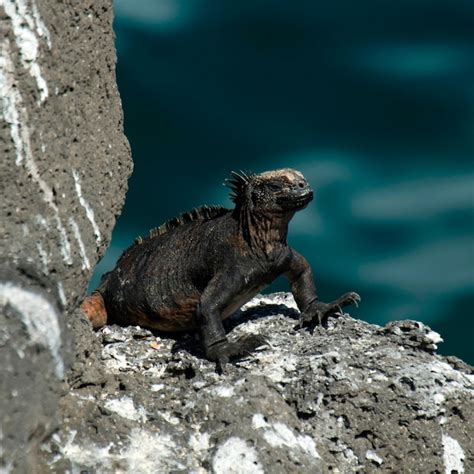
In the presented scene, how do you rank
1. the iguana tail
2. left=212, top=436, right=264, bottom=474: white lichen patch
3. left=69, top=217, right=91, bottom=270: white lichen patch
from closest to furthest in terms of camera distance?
1. left=69, top=217, right=91, bottom=270: white lichen patch
2. left=212, top=436, right=264, bottom=474: white lichen patch
3. the iguana tail

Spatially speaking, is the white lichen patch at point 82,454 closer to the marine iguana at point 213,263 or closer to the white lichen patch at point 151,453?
the white lichen patch at point 151,453

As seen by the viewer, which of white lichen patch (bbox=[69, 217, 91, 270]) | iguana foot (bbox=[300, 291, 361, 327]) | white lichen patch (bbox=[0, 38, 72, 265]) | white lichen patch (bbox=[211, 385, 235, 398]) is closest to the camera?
white lichen patch (bbox=[0, 38, 72, 265])

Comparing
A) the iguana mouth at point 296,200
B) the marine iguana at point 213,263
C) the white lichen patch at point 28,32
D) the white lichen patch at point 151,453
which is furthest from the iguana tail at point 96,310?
the white lichen patch at point 28,32

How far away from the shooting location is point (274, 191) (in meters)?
5.37

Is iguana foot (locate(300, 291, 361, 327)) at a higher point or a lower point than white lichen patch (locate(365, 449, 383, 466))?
higher

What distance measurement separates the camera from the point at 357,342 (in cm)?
471

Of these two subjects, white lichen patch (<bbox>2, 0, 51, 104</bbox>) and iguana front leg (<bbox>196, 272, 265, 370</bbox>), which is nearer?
white lichen patch (<bbox>2, 0, 51, 104</bbox>)

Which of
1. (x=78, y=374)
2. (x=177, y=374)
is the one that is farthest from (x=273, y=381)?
(x=78, y=374)

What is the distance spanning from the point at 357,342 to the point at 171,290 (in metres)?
A: 0.95

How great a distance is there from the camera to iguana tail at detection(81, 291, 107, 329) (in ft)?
→ 17.3

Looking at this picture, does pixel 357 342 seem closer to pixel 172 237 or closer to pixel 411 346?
pixel 411 346

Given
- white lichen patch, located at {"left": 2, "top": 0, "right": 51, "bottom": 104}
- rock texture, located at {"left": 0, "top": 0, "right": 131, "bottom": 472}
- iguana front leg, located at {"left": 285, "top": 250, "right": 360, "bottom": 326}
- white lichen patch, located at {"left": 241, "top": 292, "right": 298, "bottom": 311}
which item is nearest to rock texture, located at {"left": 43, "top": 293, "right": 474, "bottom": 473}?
iguana front leg, located at {"left": 285, "top": 250, "right": 360, "bottom": 326}

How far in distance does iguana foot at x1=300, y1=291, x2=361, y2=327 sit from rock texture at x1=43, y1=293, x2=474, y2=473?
69mm

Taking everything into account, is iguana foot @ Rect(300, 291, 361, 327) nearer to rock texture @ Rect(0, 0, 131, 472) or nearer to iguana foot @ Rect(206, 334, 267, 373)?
iguana foot @ Rect(206, 334, 267, 373)
